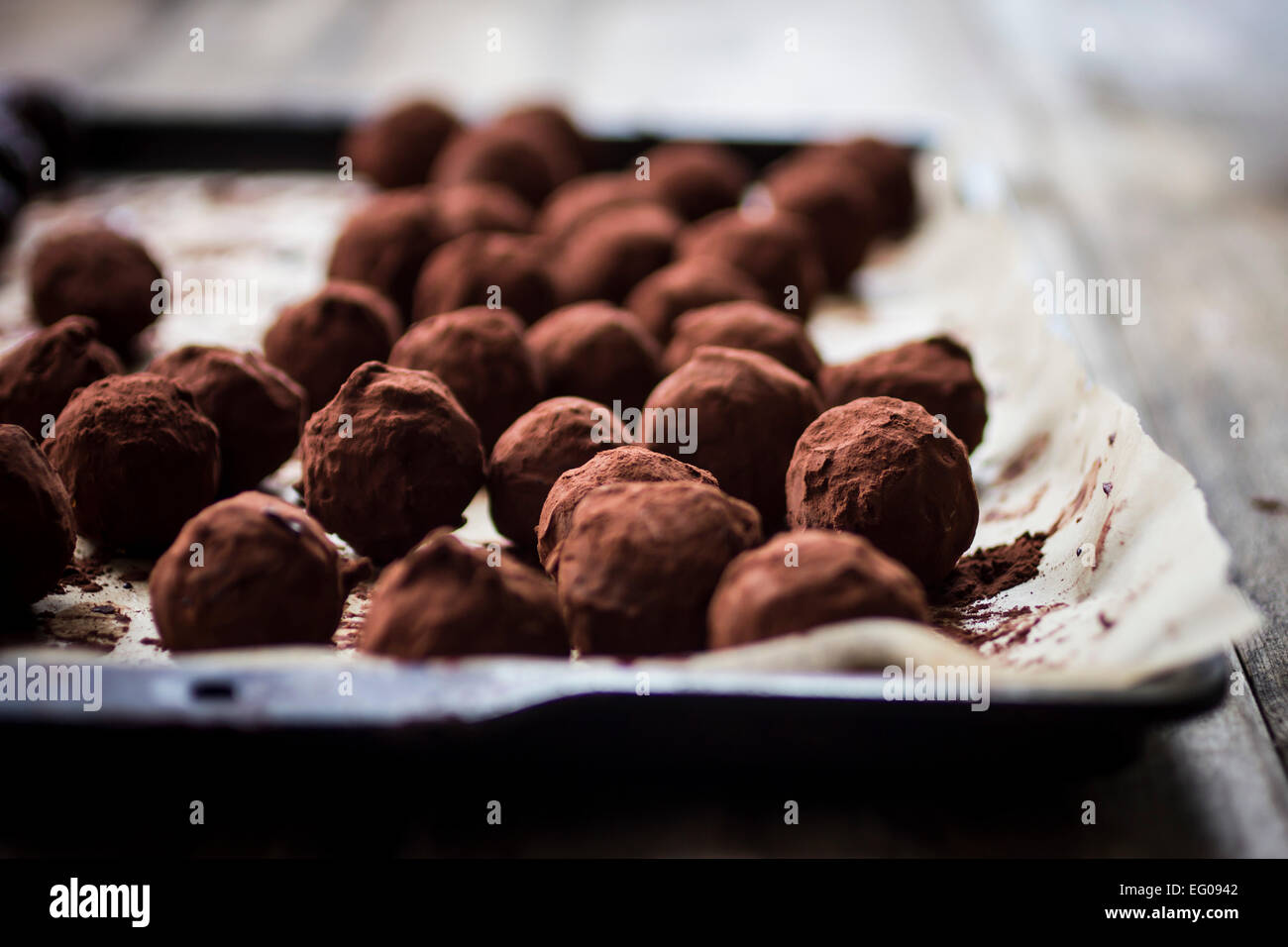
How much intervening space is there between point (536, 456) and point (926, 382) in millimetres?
504

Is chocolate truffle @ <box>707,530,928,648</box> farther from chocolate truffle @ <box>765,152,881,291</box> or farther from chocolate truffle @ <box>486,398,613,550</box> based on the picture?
chocolate truffle @ <box>765,152,881,291</box>

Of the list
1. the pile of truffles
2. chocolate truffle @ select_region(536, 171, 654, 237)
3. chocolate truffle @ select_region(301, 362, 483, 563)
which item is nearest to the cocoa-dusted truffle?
the pile of truffles

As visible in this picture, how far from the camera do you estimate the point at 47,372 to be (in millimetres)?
1460

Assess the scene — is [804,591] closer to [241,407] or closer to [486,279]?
[241,407]

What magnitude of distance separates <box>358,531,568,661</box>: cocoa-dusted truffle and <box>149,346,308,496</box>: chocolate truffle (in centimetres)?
49

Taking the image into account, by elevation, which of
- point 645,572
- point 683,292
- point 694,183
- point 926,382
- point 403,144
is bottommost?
point 645,572

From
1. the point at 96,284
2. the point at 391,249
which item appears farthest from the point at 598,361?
the point at 96,284

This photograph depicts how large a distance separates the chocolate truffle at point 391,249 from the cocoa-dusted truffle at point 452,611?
2.96 ft

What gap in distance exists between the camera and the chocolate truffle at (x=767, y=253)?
1.94m

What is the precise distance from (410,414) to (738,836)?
1.93 feet

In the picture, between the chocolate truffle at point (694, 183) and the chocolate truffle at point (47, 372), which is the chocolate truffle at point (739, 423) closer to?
the chocolate truffle at point (47, 372)
